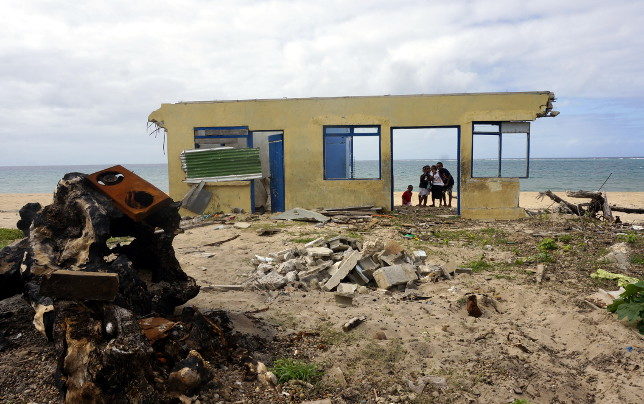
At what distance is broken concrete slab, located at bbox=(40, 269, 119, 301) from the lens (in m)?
3.47

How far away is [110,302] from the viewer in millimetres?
3670

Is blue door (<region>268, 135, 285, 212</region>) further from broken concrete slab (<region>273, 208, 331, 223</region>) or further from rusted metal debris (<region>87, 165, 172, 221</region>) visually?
rusted metal debris (<region>87, 165, 172, 221</region>)

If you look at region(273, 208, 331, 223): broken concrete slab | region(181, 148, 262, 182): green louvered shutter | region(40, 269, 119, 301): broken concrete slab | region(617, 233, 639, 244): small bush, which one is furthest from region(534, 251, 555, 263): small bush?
region(181, 148, 262, 182): green louvered shutter

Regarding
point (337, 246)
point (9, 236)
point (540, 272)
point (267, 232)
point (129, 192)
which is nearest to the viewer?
point (129, 192)

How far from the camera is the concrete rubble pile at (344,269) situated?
7.26 metres

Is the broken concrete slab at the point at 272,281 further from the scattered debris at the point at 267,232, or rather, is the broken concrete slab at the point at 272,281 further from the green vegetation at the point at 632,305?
the green vegetation at the point at 632,305

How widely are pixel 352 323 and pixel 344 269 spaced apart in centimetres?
204

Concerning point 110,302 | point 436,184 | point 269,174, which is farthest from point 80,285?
point 436,184

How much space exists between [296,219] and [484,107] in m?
6.60

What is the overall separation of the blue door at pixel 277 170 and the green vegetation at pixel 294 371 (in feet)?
36.7

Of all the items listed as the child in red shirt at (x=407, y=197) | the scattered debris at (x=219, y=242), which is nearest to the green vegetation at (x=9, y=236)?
the scattered debris at (x=219, y=242)

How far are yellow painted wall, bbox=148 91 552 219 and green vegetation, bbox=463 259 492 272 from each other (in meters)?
6.28

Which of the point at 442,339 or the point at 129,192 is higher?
the point at 129,192

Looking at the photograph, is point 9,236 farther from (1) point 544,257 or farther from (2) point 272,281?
(1) point 544,257
